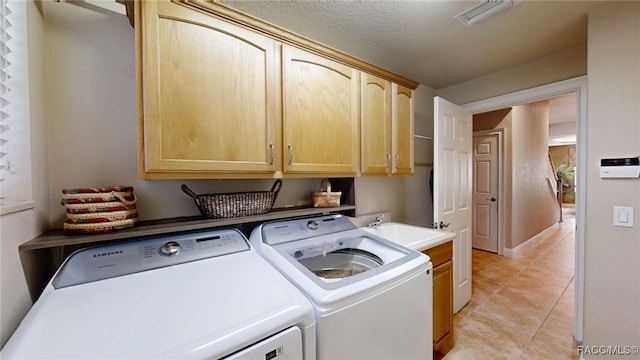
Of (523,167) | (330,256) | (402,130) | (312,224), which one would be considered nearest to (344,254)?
(330,256)

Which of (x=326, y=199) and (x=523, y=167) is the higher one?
(x=523, y=167)

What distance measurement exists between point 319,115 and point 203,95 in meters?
0.64

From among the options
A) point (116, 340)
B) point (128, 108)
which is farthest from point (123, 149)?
point (116, 340)

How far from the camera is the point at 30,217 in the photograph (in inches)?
33.6

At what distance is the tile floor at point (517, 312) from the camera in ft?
5.70

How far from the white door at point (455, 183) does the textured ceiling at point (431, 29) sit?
0.44 meters

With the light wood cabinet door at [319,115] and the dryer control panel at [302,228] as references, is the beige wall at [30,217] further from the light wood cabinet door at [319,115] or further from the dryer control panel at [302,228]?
the light wood cabinet door at [319,115]

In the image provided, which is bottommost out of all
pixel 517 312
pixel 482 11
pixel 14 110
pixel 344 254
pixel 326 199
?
pixel 517 312

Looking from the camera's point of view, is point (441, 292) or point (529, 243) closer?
point (441, 292)

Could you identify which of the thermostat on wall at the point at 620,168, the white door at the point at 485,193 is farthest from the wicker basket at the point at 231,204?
the white door at the point at 485,193

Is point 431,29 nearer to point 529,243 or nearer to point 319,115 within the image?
point 319,115

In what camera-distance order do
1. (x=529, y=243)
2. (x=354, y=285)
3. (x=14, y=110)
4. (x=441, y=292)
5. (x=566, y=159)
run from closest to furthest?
(x=14, y=110) < (x=354, y=285) < (x=441, y=292) < (x=529, y=243) < (x=566, y=159)

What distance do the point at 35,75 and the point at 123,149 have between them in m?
0.39

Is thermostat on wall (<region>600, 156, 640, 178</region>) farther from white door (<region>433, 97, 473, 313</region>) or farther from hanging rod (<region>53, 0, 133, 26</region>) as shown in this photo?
hanging rod (<region>53, 0, 133, 26</region>)
